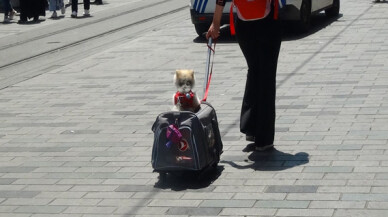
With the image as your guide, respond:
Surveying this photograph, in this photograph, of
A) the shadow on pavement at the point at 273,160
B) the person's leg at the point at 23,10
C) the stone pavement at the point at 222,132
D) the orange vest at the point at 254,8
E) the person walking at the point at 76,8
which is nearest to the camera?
the stone pavement at the point at 222,132

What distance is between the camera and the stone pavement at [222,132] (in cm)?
615

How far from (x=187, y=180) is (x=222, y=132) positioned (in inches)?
62.9

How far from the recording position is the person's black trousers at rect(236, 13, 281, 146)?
7.28m

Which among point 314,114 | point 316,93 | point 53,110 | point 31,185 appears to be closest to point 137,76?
point 53,110

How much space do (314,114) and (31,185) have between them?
10.2 feet

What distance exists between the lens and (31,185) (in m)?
6.90

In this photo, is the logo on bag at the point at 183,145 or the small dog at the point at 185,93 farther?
the small dog at the point at 185,93

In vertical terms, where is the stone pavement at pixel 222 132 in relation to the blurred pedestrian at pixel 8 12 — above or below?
above

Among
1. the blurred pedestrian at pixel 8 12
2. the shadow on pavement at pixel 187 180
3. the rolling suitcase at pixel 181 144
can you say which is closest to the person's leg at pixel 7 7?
the blurred pedestrian at pixel 8 12

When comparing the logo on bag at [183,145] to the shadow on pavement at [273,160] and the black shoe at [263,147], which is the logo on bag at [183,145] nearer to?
the shadow on pavement at [273,160]

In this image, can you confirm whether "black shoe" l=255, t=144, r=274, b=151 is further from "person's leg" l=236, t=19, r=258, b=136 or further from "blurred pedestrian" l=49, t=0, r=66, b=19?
"blurred pedestrian" l=49, t=0, r=66, b=19

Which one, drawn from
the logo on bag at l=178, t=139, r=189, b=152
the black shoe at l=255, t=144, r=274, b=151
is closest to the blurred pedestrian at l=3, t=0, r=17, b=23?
the black shoe at l=255, t=144, r=274, b=151

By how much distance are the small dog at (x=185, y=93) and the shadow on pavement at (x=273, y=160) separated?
67cm

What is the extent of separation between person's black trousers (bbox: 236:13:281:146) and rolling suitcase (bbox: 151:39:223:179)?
794mm
